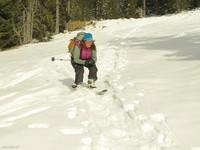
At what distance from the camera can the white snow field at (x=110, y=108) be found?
7812mm

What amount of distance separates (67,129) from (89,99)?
251 cm

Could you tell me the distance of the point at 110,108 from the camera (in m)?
10.0

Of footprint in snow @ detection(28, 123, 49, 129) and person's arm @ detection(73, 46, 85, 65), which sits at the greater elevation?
person's arm @ detection(73, 46, 85, 65)

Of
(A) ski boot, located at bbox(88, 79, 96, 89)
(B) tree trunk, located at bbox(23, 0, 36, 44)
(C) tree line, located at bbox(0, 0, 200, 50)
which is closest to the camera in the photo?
(A) ski boot, located at bbox(88, 79, 96, 89)

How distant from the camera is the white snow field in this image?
25.6 ft

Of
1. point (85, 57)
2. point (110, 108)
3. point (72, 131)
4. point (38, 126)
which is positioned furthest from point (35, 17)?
point (72, 131)

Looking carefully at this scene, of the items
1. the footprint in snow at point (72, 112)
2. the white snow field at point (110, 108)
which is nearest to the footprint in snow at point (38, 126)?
the white snow field at point (110, 108)

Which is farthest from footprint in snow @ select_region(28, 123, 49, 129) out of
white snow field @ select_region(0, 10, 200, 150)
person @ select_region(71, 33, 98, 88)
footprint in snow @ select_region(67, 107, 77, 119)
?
person @ select_region(71, 33, 98, 88)

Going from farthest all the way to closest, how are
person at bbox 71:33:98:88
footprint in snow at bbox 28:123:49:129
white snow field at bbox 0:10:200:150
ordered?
person at bbox 71:33:98:88, footprint in snow at bbox 28:123:49:129, white snow field at bbox 0:10:200:150

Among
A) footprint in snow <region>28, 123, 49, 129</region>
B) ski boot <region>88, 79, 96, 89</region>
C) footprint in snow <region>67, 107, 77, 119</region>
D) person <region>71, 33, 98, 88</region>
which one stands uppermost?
person <region>71, 33, 98, 88</region>

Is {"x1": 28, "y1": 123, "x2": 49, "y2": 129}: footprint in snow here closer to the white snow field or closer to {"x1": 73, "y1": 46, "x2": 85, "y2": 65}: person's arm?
the white snow field

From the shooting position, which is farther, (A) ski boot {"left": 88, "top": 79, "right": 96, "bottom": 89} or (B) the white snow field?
(A) ski boot {"left": 88, "top": 79, "right": 96, "bottom": 89}

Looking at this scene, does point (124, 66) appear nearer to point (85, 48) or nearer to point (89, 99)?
A: point (85, 48)

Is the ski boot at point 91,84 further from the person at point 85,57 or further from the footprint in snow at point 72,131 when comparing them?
the footprint in snow at point 72,131
